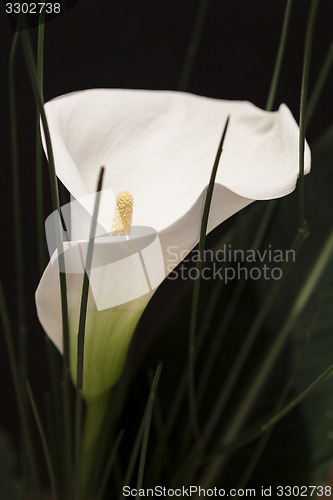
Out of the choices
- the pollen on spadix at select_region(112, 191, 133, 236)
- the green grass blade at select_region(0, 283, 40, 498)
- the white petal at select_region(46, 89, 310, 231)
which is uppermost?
the white petal at select_region(46, 89, 310, 231)

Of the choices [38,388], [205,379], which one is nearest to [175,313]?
[205,379]

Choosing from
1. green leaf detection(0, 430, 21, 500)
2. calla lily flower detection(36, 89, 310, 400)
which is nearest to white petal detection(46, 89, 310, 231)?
calla lily flower detection(36, 89, 310, 400)

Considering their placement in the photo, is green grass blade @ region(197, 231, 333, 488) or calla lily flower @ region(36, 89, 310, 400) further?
green grass blade @ region(197, 231, 333, 488)

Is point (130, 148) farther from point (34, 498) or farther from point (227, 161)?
point (34, 498)

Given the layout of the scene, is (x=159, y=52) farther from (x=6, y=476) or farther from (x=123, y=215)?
(x=6, y=476)

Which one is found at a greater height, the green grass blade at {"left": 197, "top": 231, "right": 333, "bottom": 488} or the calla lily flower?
the calla lily flower

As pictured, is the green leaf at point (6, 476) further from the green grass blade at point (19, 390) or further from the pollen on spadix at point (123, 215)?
the pollen on spadix at point (123, 215)

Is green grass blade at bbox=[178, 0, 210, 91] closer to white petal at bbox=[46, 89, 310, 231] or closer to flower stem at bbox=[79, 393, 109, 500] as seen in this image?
white petal at bbox=[46, 89, 310, 231]

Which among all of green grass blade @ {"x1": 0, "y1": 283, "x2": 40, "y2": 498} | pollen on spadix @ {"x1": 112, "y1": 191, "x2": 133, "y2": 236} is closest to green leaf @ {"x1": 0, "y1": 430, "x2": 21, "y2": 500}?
green grass blade @ {"x1": 0, "y1": 283, "x2": 40, "y2": 498}
